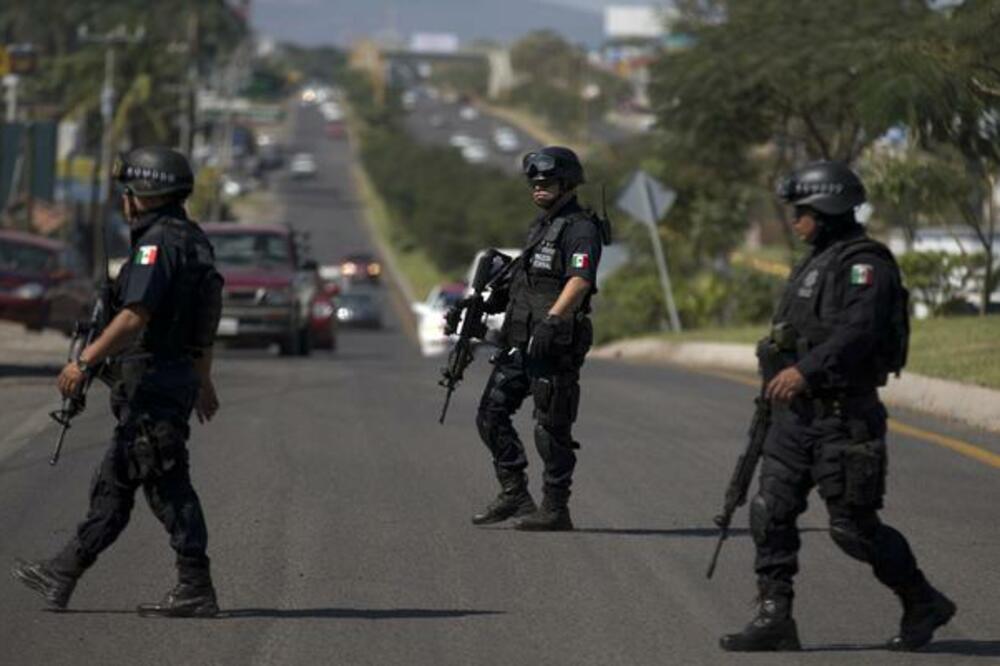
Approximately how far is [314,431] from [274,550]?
18.7 feet

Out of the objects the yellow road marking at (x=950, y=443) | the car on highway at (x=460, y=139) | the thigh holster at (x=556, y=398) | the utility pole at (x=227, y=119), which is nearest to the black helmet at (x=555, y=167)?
the thigh holster at (x=556, y=398)

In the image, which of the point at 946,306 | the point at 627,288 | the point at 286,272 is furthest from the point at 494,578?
the point at 627,288

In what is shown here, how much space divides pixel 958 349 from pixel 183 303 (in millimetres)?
15181

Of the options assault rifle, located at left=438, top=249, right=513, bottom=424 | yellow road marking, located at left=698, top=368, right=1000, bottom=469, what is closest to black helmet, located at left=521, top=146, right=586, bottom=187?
assault rifle, located at left=438, top=249, right=513, bottom=424

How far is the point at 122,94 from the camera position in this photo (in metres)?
91.5

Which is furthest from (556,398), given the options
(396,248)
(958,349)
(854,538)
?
(396,248)

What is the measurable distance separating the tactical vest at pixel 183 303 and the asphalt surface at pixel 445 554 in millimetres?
1054

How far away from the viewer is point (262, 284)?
93.5ft

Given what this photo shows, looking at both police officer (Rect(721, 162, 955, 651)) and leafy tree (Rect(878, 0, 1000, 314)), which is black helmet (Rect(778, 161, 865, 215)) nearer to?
police officer (Rect(721, 162, 955, 651))

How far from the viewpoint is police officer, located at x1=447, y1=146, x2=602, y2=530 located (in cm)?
1125

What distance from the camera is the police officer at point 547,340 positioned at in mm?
11250

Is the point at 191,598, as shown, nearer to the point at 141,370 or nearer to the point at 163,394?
the point at 163,394

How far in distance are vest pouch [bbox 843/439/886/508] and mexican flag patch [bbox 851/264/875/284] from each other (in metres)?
0.57

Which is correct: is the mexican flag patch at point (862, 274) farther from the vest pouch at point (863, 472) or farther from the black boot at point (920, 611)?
the black boot at point (920, 611)
